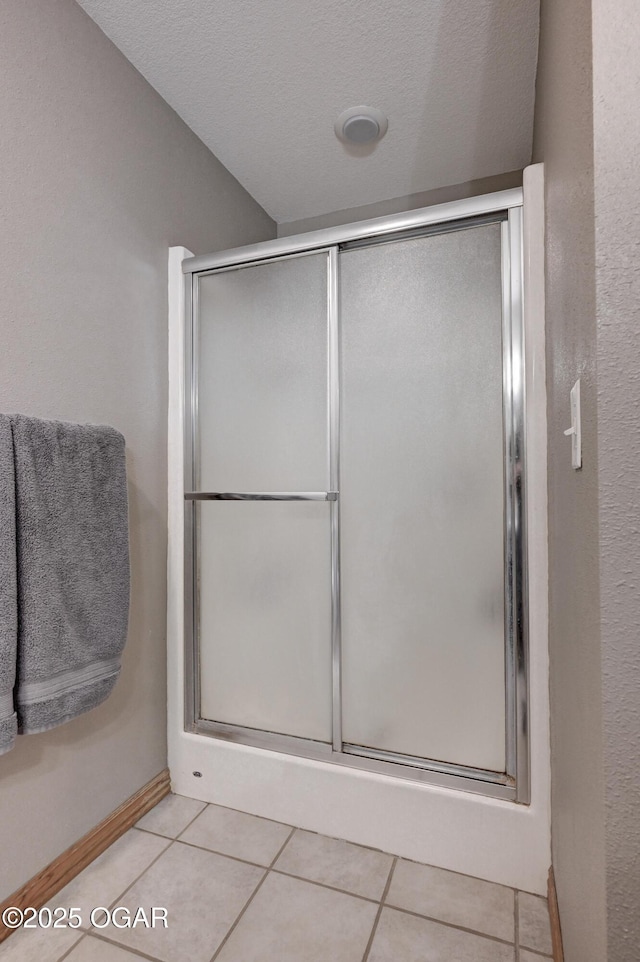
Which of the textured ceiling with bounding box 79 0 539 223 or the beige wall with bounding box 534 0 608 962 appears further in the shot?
the textured ceiling with bounding box 79 0 539 223

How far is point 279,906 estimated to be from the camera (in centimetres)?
129

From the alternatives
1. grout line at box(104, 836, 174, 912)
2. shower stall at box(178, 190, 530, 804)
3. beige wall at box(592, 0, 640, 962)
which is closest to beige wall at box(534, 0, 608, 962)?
beige wall at box(592, 0, 640, 962)

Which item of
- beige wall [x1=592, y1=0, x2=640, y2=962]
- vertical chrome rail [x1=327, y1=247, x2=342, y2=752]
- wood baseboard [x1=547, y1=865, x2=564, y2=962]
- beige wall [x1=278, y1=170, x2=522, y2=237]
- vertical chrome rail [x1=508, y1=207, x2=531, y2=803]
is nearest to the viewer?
beige wall [x1=592, y1=0, x2=640, y2=962]

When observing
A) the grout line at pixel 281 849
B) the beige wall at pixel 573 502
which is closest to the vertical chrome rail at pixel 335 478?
the grout line at pixel 281 849

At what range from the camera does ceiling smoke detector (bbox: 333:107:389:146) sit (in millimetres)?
1815

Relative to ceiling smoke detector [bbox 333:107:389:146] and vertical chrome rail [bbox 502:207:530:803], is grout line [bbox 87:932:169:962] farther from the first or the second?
ceiling smoke detector [bbox 333:107:389:146]

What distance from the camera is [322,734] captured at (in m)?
1.61

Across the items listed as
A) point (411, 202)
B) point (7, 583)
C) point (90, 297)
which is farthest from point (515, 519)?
point (411, 202)

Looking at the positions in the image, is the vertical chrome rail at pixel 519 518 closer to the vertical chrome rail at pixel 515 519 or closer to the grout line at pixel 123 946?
the vertical chrome rail at pixel 515 519

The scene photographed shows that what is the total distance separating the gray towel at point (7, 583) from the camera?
1.12 m

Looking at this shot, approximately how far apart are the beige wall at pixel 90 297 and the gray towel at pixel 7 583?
6.5 inches

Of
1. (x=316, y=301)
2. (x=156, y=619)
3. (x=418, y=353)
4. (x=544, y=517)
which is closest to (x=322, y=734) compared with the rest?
(x=156, y=619)

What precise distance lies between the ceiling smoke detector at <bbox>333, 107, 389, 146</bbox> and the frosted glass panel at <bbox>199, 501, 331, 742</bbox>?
1400 millimetres

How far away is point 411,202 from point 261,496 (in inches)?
63.1
